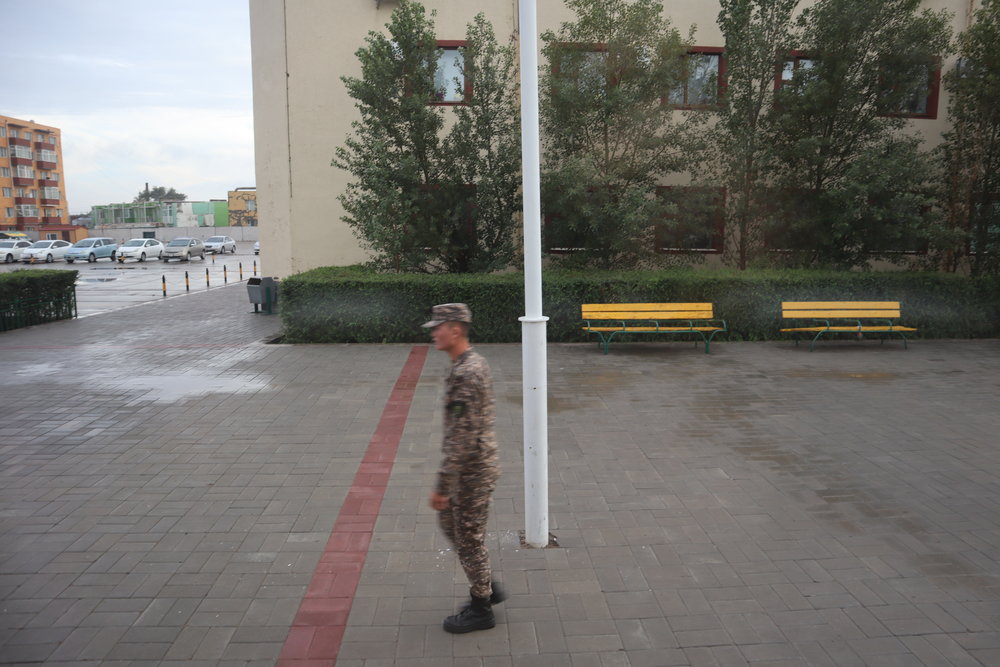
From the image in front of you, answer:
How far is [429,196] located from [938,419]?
9346 mm

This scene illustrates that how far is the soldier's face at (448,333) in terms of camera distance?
393 centimetres

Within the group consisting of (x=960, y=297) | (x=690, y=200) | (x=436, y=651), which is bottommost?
(x=436, y=651)

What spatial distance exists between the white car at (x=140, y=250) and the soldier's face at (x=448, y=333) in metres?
47.5

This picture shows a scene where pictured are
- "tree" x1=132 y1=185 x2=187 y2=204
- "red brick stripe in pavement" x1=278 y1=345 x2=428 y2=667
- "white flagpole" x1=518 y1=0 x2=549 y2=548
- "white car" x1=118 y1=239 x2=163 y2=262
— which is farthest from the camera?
"tree" x1=132 y1=185 x2=187 y2=204

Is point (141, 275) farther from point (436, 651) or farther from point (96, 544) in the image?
point (436, 651)

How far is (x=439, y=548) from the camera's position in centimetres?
496

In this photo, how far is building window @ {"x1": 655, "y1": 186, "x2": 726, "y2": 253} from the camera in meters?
14.4

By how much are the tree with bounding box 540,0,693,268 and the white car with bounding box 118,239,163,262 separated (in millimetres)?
39468

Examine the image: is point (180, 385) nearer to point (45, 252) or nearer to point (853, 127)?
point (853, 127)

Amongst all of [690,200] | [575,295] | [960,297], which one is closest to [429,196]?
[575,295]

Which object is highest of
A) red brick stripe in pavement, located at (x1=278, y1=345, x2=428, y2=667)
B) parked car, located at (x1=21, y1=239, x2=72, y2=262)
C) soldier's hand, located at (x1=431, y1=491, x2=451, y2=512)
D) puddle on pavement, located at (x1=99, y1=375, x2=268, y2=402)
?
parked car, located at (x1=21, y1=239, x2=72, y2=262)

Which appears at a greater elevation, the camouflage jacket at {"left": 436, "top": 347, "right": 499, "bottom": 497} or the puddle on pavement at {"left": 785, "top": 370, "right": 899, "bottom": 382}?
the camouflage jacket at {"left": 436, "top": 347, "right": 499, "bottom": 497}

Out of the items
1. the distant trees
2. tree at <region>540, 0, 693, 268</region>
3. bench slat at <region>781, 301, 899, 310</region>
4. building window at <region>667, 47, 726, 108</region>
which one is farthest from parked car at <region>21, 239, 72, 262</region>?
bench slat at <region>781, 301, 899, 310</region>

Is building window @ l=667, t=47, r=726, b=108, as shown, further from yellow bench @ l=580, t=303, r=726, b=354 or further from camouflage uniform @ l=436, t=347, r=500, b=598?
camouflage uniform @ l=436, t=347, r=500, b=598
